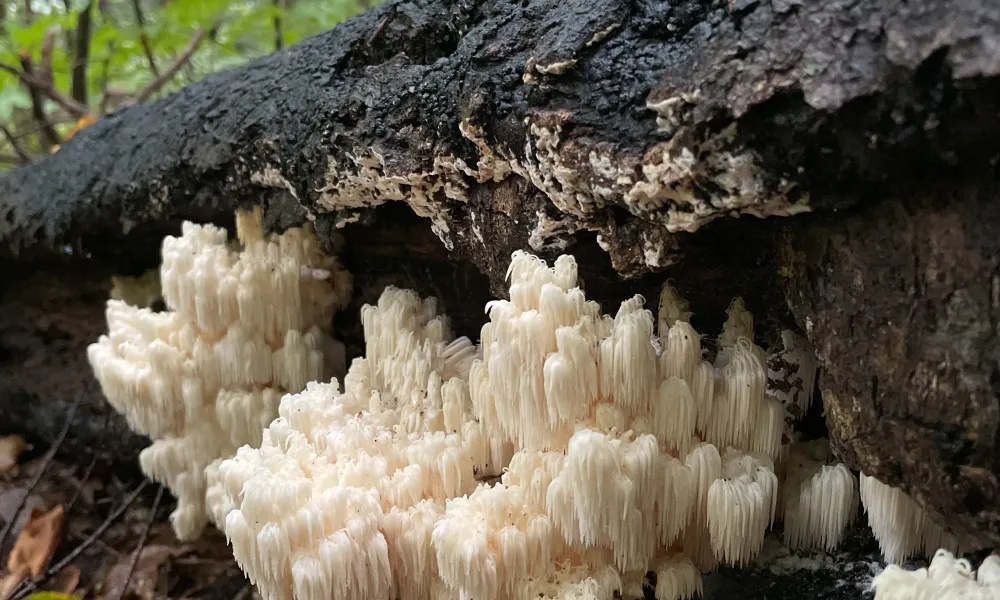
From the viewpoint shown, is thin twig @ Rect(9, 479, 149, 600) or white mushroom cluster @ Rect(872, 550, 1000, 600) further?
thin twig @ Rect(9, 479, 149, 600)

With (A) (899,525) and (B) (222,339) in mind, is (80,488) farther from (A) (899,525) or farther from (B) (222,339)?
(A) (899,525)

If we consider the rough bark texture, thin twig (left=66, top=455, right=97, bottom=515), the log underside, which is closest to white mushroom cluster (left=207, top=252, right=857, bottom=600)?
the log underside

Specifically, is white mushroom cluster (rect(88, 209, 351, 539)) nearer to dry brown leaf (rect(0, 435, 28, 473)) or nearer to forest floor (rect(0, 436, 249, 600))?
forest floor (rect(0, 436, 249, 600))

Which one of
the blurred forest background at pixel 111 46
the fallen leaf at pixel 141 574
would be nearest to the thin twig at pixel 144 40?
the blurred forest background at pixel 111 46

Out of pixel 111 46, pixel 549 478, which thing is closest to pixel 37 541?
pixel 549 478

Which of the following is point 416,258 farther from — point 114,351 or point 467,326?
point 114,351
